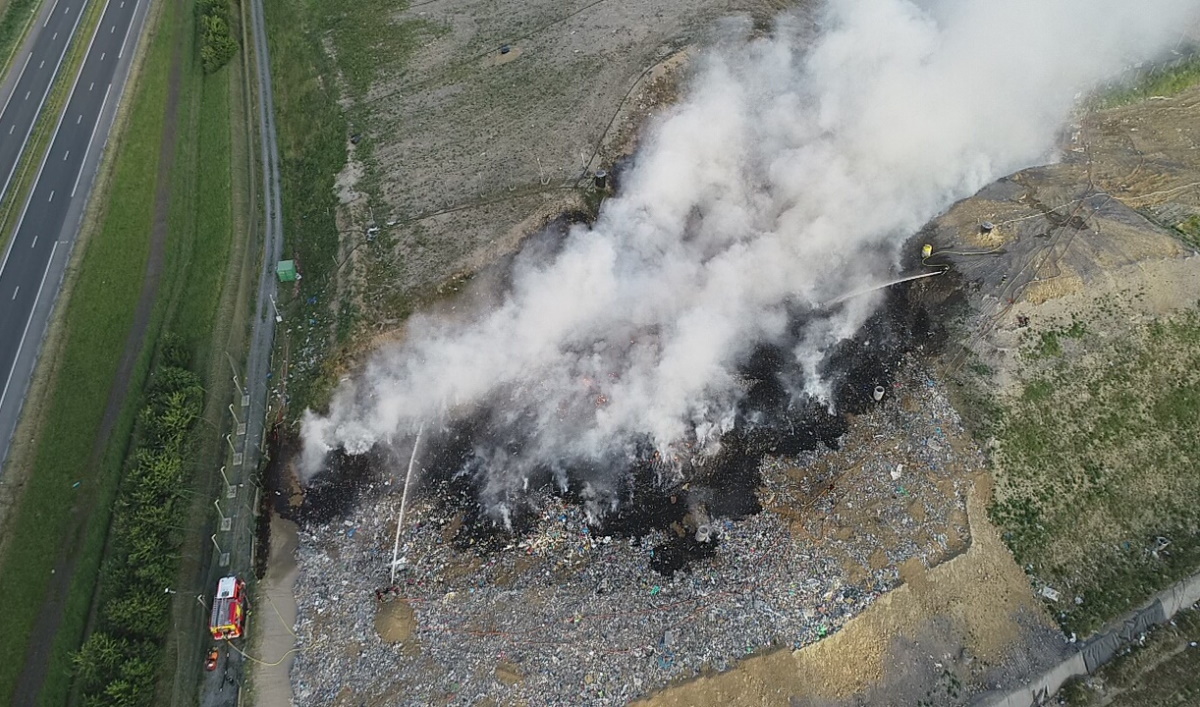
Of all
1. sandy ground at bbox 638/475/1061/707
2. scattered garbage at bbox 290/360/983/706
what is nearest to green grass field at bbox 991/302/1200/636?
sandy ground at bbox 638/475/1061/707

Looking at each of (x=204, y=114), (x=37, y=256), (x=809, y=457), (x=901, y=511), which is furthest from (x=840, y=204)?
(x=37, y=256)

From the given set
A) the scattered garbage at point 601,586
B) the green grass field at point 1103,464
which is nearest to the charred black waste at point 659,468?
the scattered garbage at point 601,586

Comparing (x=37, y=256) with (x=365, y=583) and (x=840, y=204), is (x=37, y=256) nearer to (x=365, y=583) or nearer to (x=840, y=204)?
(x=365, y=583)

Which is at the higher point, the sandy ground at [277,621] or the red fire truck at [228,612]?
the red fire truck at [228,612]

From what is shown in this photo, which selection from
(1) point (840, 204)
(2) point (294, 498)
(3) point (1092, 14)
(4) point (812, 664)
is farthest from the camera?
(3) point (1092, 14)

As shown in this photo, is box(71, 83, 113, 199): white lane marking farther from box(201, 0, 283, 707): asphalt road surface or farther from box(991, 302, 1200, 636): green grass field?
box(991, 302, 1200, 636): green grass field

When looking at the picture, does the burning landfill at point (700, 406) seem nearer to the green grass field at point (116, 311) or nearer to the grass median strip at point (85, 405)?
the green grass field at point (116, 311)
